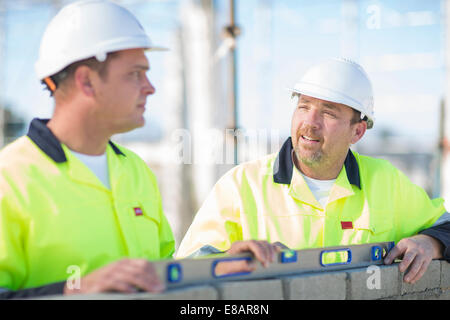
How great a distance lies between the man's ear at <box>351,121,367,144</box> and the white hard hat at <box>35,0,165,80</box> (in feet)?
4.81

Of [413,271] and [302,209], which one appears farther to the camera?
[302,209]

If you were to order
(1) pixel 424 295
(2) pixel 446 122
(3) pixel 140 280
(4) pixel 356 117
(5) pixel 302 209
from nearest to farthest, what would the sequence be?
(3) pixel 140 280 < (1) pixel 424 295 < (5) pixel 302 209 < (4) pixel 356 117 < (2) pixel 446 122

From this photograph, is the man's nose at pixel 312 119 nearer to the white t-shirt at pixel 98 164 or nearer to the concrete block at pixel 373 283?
the concrete block at pixel 373 283

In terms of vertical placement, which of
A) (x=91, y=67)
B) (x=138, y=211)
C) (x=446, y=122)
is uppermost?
(x=446, y=122)

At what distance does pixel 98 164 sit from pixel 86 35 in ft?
1.51

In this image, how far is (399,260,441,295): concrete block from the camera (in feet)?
7.22

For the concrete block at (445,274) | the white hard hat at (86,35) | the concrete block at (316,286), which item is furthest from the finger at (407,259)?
the white hard hat at (86,35)

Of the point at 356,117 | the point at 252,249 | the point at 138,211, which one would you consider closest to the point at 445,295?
the point at 356,117

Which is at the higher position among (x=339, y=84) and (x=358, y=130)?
(x=339, y=84)

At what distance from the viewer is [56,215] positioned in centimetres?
161

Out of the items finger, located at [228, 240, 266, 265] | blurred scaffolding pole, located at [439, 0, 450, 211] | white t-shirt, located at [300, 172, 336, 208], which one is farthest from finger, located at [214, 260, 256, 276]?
blurred scaffolding pole, located at [439, 0, 450, 211]

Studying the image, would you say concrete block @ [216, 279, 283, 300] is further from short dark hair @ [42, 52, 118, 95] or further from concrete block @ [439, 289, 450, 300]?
concrete block @ [439, 289, 450, 300]

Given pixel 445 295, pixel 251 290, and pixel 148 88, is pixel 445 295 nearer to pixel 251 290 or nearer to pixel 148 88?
pixel 251 290
